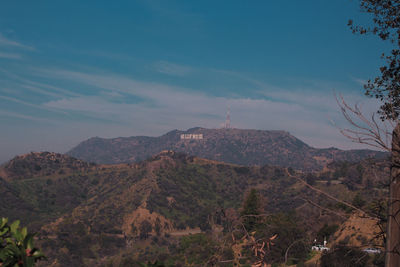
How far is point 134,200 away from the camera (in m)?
80.9

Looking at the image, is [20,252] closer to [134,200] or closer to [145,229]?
[145,229]

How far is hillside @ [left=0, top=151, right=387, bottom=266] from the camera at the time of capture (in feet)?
197

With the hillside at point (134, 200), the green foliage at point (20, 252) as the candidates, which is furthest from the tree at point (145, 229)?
the green foliage at point (20, 252)

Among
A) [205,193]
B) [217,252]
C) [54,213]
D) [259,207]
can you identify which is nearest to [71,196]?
[54,213]

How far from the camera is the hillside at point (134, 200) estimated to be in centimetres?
6006

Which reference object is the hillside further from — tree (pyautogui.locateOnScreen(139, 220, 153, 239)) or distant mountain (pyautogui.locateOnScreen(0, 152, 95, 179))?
distant mountain (pyautogui.locateOnScreen(0, 152, 95, 179))

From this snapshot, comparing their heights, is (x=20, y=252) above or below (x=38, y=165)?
above

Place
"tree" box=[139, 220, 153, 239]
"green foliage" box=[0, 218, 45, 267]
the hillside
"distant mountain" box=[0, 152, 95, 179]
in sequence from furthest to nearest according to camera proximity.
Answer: "distant mountain" box=[0, 152, 95, 179] < "tree" box=[139, 220, 153, 239] < the hillside < "green foliage" box=[0, 218, 45, 267]

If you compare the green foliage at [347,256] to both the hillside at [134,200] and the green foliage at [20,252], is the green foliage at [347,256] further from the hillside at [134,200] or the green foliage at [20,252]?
the hillside at [134,200]

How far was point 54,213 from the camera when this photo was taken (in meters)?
75.9

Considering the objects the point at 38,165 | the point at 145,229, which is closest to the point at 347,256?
the point at 145,229

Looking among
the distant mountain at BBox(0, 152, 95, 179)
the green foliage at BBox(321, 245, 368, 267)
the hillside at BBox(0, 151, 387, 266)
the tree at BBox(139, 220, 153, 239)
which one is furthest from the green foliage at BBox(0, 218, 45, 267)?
the distant mountain at BBox(0, 152, 95, 179)

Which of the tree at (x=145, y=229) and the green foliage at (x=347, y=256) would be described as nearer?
the green foliage at (x=347, y=256)

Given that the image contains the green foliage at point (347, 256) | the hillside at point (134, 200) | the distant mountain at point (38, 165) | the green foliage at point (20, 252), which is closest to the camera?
the green foliage at point (20, 252)
